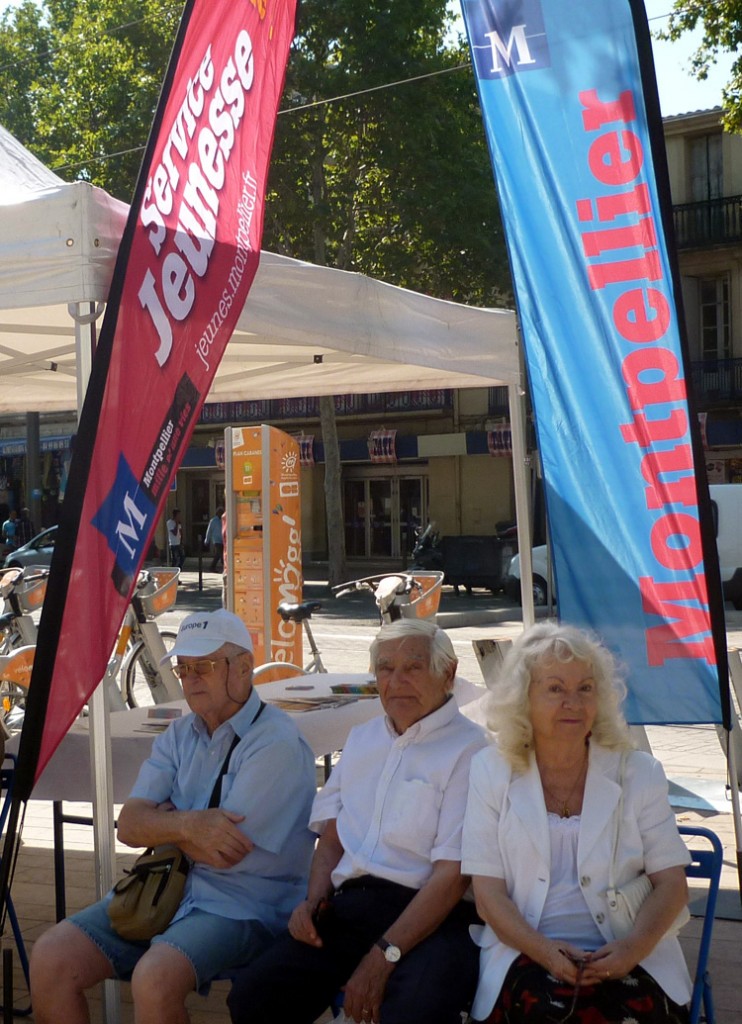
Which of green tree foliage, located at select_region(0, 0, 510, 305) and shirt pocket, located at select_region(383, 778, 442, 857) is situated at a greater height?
green tree foliage, located at select_region(0, 0, 510, 305)

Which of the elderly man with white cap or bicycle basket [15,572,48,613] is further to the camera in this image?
bicycle basket [15,572,48,613]

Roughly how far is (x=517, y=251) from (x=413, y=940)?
79.6 inches

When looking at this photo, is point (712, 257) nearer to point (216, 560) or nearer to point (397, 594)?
point (216, 560)

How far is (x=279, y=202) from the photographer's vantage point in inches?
957

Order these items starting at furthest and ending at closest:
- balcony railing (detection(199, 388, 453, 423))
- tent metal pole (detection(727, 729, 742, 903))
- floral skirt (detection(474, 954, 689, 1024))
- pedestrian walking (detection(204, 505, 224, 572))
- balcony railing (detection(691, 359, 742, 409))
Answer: balcony railing (detection(199, 388, 453, 423)) < balcony railing (detection(691, 359, 742, 409)) < pedestrian walking (detection(204, 505, 224, 572)) < tent metal pole (detection(727, 729, 742, 903)) < floral skirt (detection(474, 954, 689, 1024))

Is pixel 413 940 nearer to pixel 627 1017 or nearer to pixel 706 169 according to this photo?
pixel 627 1017

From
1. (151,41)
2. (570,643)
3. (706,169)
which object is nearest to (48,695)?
(570,643)

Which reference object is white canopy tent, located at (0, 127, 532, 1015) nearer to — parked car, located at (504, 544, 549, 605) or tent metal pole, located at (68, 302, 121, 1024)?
tent metal pole, located at (68, 302, 121, 1024)

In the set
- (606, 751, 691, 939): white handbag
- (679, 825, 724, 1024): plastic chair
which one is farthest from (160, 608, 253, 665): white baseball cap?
(679, 825, 724, 1024): plastic chair

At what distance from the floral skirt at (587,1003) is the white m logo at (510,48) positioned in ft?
8.51

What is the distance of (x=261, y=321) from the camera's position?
165 inches

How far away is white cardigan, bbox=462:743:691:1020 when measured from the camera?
282cm

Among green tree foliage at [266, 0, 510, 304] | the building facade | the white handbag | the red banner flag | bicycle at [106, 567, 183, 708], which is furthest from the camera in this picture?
the building facade

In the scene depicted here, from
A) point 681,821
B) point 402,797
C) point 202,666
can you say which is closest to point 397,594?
point 681,821
